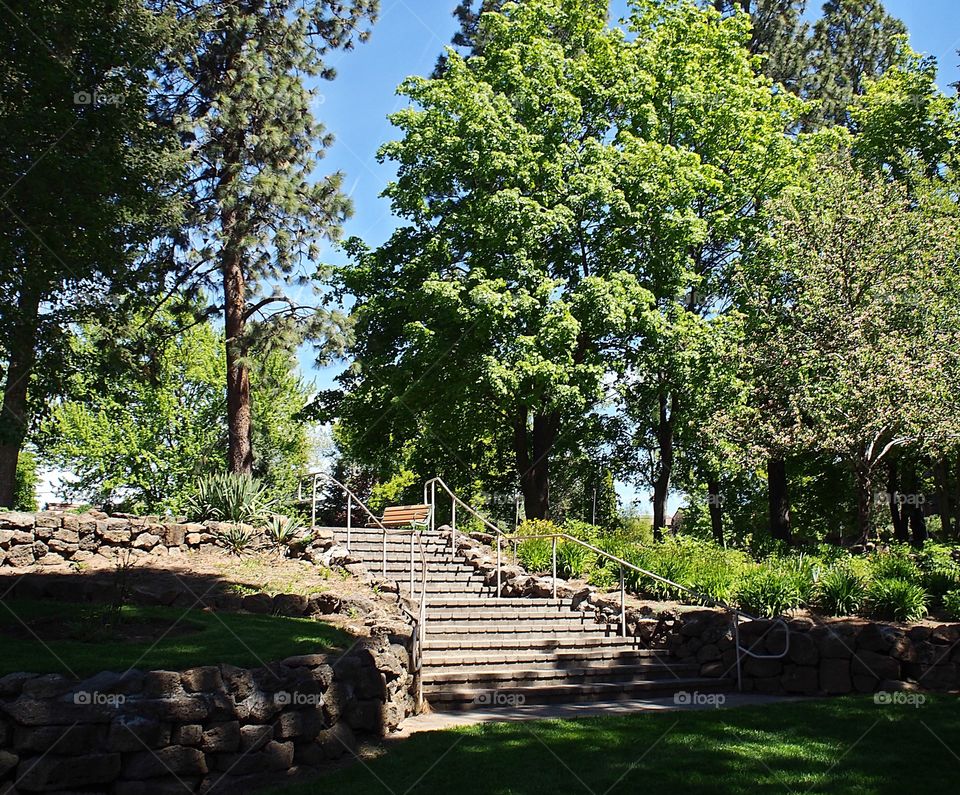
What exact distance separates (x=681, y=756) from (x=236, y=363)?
42.1 feet

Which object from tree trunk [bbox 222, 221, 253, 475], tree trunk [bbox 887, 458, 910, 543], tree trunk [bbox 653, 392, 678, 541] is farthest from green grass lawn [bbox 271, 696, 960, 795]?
tree trunk [bbox 887, 458, 910, 543]

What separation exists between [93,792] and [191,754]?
28.1 inches

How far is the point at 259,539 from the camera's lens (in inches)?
580

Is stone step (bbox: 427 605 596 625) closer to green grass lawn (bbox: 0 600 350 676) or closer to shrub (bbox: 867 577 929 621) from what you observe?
green grass lawn (bbox: 0 600 350 676)

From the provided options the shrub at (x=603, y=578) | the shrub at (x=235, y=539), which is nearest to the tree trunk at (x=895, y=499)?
the shrub at (x=603, y=578)

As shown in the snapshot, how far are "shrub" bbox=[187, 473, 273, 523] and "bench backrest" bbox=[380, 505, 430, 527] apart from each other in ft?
10.6

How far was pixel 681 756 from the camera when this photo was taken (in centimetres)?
738

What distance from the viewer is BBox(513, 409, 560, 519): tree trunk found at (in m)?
22.1

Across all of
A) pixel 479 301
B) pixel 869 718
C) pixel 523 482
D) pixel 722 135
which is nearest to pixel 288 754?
pixel 869 718

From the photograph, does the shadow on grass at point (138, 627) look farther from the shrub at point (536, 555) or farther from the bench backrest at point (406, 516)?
the bench backrest at point (406, 516)

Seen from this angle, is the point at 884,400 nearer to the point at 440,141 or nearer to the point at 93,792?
the point at 440,141

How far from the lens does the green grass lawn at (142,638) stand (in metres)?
7.38

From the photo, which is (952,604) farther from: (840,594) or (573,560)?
(573,560)

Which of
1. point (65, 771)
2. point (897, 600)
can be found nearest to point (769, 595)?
point (897, 600)
